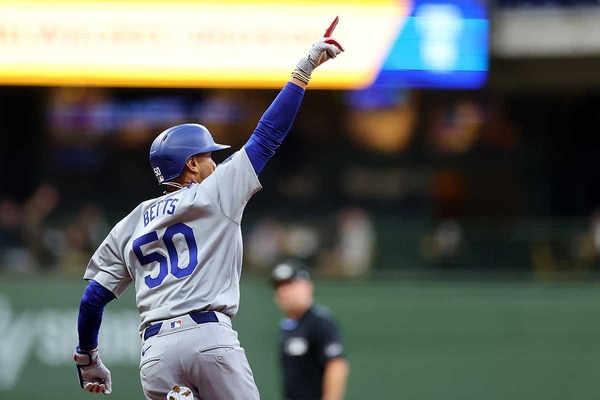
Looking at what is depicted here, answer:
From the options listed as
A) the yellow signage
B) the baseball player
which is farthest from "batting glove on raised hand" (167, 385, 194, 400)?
the yellow signage

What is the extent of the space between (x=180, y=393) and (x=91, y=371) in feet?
2.65

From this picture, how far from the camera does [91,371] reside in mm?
5434

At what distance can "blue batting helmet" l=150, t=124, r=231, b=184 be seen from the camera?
16.9 feet

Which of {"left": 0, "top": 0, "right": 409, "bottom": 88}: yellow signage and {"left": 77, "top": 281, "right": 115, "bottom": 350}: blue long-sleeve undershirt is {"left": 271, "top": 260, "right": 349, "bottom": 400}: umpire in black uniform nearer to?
{"left": 77, "top": 281, "right": 115, "bottom": 350}: blue long-sleeve undershirt

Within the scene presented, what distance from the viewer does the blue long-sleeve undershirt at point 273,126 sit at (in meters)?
4.96

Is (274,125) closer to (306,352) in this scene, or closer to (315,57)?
(315,57)

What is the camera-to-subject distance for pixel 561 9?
609 inches

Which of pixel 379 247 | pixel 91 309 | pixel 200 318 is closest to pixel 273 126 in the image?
pixel 200 318

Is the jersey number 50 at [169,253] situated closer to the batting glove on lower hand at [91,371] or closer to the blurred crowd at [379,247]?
the batting glove on lower hand at [91,371]

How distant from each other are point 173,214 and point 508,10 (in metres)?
11.3

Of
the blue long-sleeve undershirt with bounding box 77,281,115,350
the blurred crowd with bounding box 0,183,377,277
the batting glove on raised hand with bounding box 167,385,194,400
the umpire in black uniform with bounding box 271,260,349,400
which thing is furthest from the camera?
the blurred crowd with bounding box 0,183,377,277

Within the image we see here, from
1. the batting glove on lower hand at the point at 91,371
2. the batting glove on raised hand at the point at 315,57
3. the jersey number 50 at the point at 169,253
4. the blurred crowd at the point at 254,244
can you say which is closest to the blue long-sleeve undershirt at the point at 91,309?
the batting glove on lower hand at the point at 91,371

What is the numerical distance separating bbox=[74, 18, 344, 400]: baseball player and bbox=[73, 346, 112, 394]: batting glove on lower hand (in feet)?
1.62

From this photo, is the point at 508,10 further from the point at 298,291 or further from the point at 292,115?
the point at 292,115
